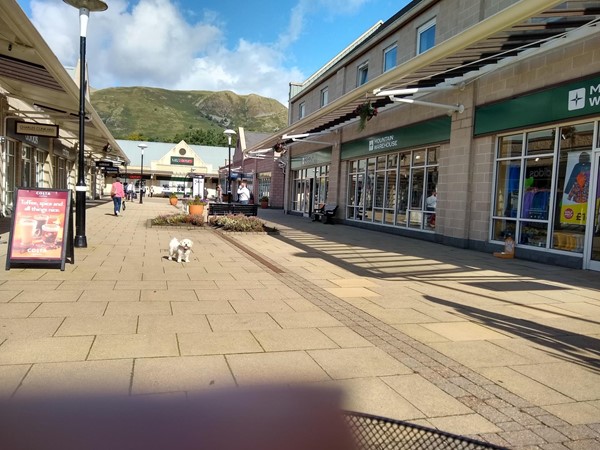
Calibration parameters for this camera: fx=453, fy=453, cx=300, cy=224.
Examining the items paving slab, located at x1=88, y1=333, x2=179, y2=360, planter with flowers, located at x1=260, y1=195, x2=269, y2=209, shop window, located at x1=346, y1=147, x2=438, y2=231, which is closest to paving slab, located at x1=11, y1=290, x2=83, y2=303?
paving slab, located at x1=88, y1=333, x2=179, y2=360

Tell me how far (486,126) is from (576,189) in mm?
2961

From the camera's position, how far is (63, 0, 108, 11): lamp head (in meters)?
8.88

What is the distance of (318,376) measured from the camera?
3482 millimetres

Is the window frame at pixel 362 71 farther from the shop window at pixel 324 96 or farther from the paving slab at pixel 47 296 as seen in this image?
the paving slab at pixel 47 296

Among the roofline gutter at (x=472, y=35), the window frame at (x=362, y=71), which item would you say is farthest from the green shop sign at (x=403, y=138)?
the roofline gutter at (x=472, y=35)

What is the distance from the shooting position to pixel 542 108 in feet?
32.2

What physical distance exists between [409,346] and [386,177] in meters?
13.3

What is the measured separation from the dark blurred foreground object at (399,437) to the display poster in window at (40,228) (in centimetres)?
674

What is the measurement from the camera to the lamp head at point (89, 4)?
8.88 m

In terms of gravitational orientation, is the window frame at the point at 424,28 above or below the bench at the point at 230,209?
above

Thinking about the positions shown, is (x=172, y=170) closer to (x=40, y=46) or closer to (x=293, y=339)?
(x=40, y=46)

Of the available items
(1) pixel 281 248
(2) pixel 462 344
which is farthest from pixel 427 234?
(2) pixel 462 344

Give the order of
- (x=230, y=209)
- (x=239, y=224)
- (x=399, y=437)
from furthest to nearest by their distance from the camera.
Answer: (x=230, y=209), (x=239, y=224), (x=399, y=437)

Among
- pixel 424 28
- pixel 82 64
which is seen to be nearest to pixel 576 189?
pixel 424 28
